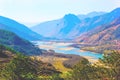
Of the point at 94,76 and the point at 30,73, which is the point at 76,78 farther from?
the point at 30,73

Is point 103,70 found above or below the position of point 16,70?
below

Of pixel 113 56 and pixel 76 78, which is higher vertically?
pixel 113 56

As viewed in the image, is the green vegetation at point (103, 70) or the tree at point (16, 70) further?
the green vegetation at point (103, 70)

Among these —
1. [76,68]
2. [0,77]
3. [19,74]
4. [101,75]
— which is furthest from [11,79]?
[101,75]

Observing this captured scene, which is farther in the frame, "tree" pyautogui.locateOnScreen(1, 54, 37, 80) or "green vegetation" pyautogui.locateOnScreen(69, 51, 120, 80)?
"green vegetation" pyautogui.locateOnScreen(69, 51, 120, 80)

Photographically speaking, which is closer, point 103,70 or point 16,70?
point 16,70

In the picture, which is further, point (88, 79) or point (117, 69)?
point (88, 79)

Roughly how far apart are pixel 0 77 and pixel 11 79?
1298 centimetres

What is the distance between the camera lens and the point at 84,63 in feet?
412

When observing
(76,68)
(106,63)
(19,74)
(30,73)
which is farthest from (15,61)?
(106,63)

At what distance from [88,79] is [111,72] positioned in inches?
A: 413

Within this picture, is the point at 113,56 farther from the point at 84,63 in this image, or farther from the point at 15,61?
the point at 15,61

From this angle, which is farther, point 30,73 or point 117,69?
point 30,73

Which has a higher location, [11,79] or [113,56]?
[113,56]
